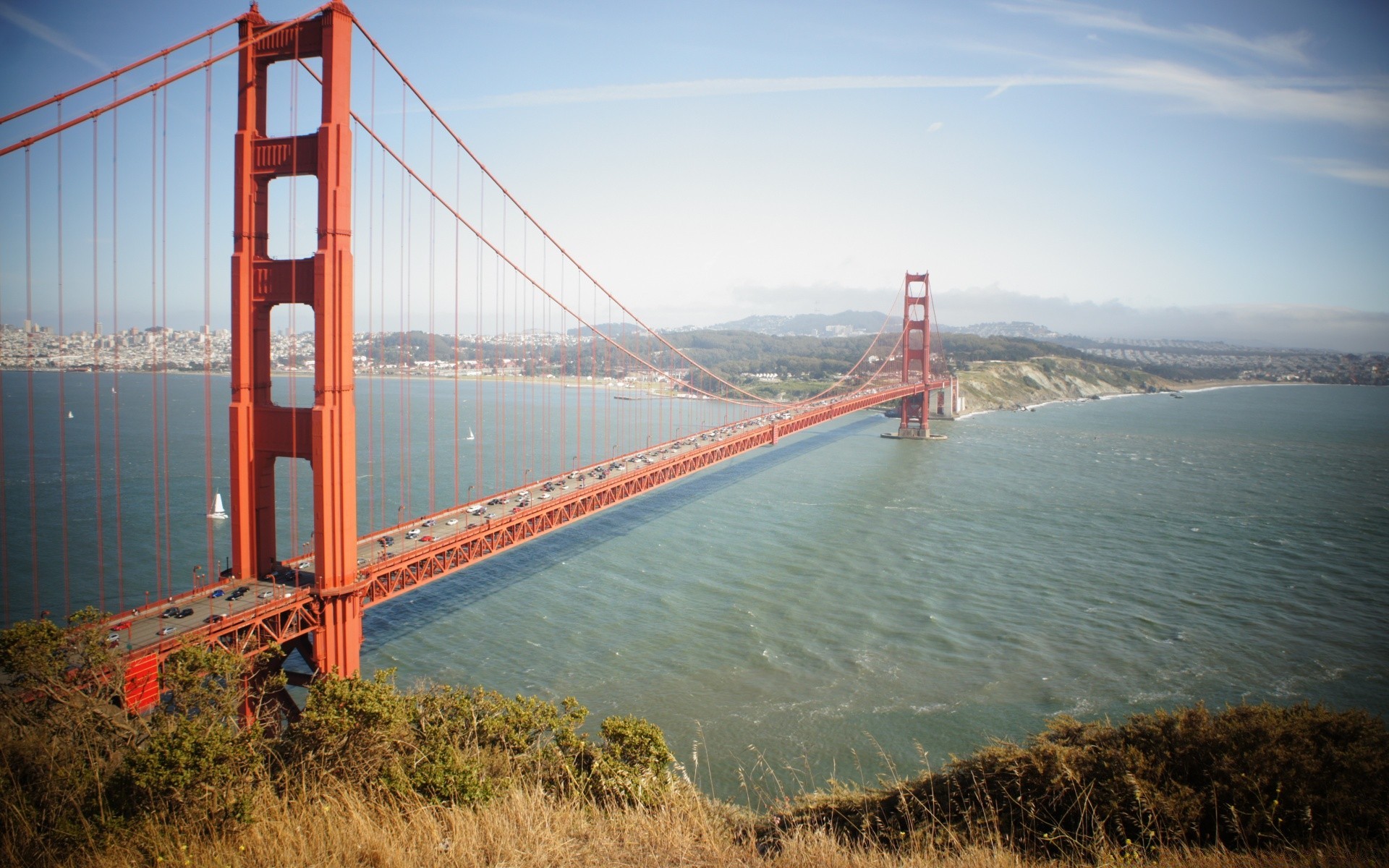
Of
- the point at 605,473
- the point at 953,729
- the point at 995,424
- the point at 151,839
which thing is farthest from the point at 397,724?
the point at 995,424

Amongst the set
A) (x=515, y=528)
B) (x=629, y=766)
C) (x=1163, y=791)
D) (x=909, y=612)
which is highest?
(x=515, y=528)

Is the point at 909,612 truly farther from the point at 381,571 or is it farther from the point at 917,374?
the point at 917,374

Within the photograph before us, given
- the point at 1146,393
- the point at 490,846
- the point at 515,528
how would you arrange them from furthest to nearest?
1. the point at 1146,393
2. the point at 515,528
3. the point at 490,846

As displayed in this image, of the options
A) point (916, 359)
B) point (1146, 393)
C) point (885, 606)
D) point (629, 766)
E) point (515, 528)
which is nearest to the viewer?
point (629, 766)

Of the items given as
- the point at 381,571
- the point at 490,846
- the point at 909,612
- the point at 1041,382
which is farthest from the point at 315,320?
the point at 1041,382

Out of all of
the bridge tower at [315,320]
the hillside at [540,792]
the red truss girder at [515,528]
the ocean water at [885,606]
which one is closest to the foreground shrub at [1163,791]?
the hillside at [540,792]

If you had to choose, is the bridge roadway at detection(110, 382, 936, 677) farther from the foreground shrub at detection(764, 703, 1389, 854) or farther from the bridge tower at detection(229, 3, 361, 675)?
the foreground shrub at detection(764, 703, 1389, 854)

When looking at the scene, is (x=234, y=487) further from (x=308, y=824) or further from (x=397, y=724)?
(x=308, y=824)

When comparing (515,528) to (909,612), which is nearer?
(515,528)
